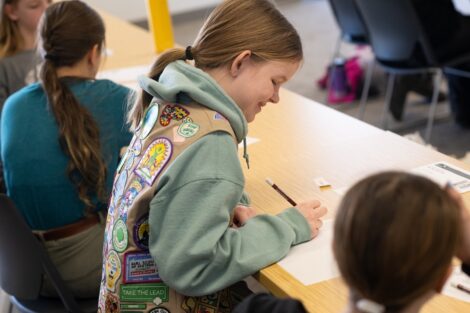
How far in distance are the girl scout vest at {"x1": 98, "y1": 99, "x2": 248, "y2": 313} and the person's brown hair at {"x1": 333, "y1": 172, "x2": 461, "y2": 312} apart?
514mm

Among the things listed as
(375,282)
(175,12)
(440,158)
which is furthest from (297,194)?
(175,12)

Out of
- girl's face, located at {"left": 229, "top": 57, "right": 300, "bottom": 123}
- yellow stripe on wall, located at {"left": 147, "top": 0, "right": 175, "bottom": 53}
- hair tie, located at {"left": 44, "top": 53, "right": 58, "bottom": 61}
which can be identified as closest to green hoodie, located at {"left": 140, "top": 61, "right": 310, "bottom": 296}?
girl's face, located at {"left": 229, "top": 57, "right": 300, "bottom": 123}

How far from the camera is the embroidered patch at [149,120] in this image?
1.39 meters

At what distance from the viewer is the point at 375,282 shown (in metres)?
0.84

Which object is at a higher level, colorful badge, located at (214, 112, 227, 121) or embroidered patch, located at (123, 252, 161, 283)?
colorful badge, located at (214, 112, 227, 121)

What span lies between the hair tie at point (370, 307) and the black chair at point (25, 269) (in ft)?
3.06

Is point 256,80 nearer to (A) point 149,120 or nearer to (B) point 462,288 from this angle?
(A) point 149,120

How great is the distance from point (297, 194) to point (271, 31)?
41 cm

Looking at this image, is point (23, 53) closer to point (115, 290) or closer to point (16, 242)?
point (16, 242)

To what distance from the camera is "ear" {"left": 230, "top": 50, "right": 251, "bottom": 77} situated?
1.38 metres

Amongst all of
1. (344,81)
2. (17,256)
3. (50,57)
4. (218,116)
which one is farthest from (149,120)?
(344,81)

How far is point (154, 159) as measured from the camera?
4.33ft

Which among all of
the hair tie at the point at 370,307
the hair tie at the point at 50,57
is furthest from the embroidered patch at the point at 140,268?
the hair tie at the point at 50,57

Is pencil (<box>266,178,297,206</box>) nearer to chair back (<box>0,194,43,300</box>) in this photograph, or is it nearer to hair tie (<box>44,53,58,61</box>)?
chair back (<box>0,194,43,300</box>)
